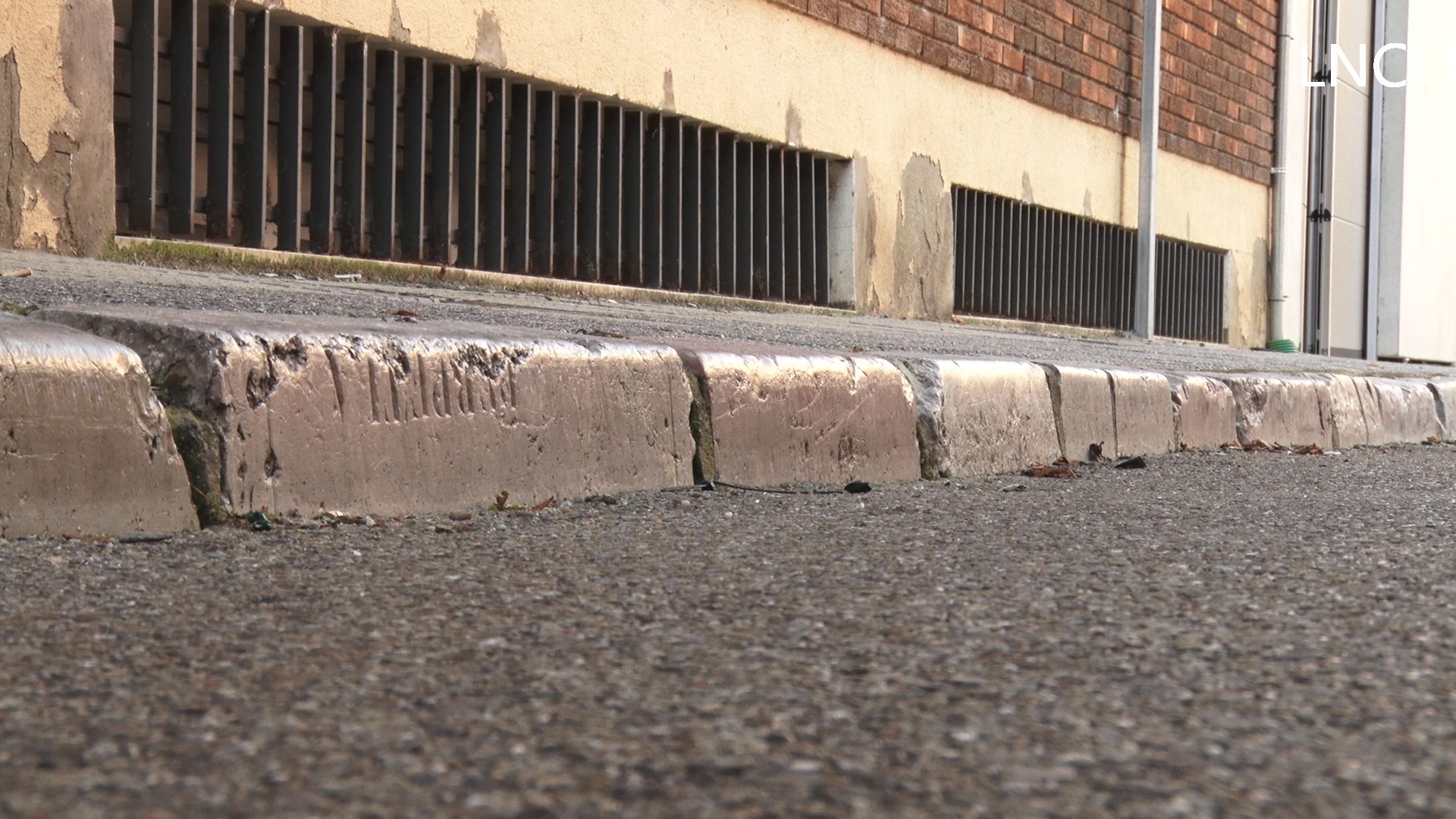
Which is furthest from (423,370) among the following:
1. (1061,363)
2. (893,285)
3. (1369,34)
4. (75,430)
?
(1369,34)

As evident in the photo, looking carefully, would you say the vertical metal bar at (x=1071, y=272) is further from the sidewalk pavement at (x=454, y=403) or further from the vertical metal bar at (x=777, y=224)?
the sidewalk pavement at (x=454, y=403)

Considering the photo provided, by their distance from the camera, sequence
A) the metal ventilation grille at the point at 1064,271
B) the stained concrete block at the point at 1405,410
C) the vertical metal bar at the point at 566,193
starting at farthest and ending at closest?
the metal ventilation grille at the point at 1064,271
the vertical metal bar at the point at 566,193
the stained concrete block at the point at 1405,410

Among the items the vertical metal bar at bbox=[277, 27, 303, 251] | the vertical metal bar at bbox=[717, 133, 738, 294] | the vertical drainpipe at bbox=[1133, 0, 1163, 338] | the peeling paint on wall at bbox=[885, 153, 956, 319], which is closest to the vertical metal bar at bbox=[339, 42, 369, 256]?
→ the vertical metal bar at bbox=[277, 27, 303, 251]

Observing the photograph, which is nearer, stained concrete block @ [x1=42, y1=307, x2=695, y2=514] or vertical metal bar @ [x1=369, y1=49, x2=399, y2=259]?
stained concrete block @ [x1=42, y1=307, x2=695, y2=514]

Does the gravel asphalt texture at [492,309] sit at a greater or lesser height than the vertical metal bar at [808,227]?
lesser

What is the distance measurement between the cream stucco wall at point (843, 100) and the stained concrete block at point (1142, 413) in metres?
2.82

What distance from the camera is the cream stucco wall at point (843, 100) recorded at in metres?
6.03

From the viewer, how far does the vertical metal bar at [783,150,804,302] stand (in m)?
7.70

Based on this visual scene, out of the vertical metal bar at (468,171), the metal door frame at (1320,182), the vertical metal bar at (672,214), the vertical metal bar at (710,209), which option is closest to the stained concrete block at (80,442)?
the vertical metal bar at (468,171)

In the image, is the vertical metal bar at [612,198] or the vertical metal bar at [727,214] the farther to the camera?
the vertical metal bar at [727,214]

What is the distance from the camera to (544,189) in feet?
20.6

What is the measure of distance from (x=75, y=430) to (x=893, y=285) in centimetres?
656

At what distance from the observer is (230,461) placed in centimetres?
220

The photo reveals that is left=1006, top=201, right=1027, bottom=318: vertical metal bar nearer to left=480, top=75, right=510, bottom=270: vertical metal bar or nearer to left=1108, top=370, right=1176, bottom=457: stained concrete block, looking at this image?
left=480, top=75, right=510, bottom=270: vertical metal bar
